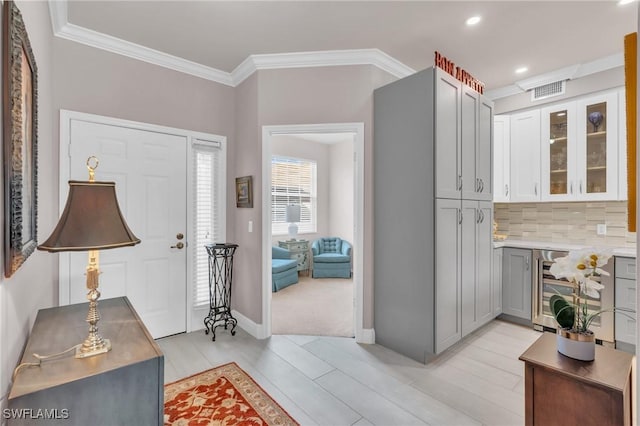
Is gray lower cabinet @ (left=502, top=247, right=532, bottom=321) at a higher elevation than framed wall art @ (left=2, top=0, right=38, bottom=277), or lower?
lower

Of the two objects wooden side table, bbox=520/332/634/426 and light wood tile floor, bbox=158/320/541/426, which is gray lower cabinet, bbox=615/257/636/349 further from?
wooden side table, bbox=520/332/634/426

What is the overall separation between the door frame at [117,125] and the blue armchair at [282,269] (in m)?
1.63

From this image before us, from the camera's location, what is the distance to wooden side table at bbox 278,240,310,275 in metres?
5.92

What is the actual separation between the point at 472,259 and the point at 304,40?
2.61m

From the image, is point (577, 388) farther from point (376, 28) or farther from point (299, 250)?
point (299, 250)

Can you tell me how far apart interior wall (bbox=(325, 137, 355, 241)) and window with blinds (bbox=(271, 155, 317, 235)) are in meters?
0.42

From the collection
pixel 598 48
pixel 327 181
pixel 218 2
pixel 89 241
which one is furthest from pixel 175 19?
pixel 327 181

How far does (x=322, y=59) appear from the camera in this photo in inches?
120

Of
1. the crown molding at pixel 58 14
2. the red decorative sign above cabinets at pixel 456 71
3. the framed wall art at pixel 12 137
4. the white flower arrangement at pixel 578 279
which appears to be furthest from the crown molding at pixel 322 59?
the white flower arrangement at pixel 578 279

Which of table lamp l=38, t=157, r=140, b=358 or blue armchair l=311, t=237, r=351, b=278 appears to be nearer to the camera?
table lamp l=38, t=157, r=140, b=358

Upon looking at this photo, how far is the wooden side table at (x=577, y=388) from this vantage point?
3.84 ft

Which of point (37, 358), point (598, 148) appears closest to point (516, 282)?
point (598, 148)

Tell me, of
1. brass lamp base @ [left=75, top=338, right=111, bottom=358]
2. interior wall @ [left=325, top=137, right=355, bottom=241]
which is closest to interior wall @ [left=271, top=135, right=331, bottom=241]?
interior wall @ [left=325, top=137, right=355, bottom=241]

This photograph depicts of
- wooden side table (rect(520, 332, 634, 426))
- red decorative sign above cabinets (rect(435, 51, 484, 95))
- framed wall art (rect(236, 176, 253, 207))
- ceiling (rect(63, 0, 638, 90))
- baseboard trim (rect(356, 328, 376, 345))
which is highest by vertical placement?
ceiling (rect(63, 0, 638, 90))
